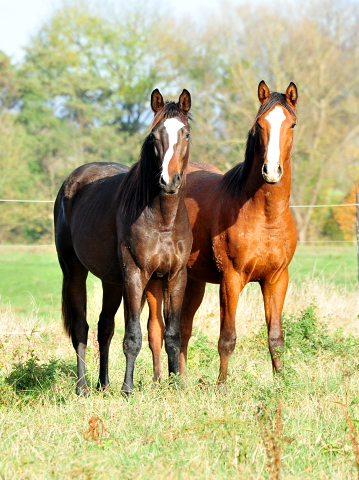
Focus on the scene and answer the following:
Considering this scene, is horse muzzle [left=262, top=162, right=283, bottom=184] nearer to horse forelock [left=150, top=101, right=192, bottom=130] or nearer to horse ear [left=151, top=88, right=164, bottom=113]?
horse forelock [left=150, top=101, right=192, bottom=130]

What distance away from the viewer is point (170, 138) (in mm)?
3951

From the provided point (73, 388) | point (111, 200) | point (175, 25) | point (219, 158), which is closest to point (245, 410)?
point (73, 388)

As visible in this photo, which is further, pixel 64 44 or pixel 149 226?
pixel 64 44

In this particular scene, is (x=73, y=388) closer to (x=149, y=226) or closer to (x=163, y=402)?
(x=163, y=402)

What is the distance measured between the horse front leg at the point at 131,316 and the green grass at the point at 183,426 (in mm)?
236

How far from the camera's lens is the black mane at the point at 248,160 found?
14.4 ft

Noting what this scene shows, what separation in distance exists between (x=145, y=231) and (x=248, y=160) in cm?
116

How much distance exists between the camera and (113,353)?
601cm

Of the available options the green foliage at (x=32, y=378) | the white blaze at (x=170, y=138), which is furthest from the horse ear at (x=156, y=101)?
the green foliage at (x=32, y=378)

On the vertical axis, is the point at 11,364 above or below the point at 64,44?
below

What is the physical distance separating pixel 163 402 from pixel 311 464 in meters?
1.22

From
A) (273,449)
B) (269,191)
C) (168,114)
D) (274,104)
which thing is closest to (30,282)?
(269,191)

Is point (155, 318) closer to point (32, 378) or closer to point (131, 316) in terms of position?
point (131, 316)

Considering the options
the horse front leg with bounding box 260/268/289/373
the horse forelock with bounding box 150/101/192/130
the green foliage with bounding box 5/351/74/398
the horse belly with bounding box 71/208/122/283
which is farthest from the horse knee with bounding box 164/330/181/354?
the horse forelock with bounding box 150/101/192/130
